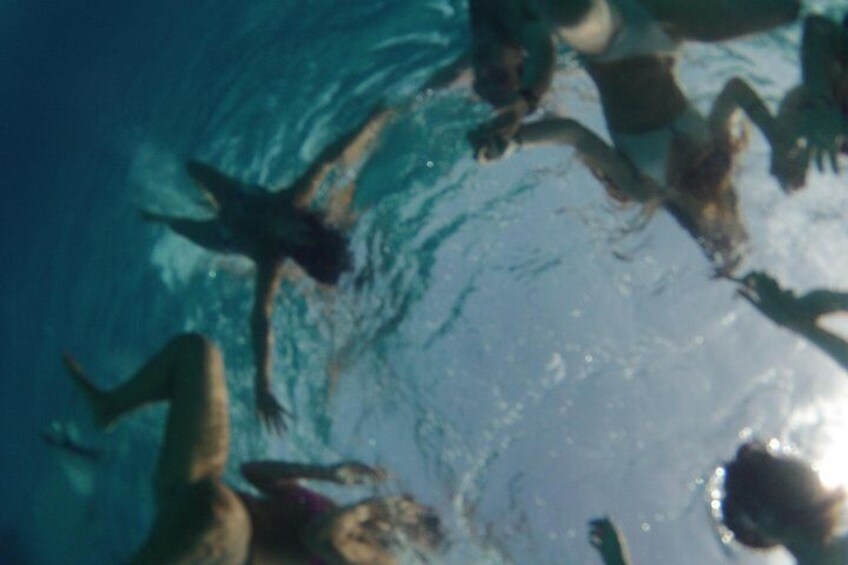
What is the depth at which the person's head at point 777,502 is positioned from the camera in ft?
19.6

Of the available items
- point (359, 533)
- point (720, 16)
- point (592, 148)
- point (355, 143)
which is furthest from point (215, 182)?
point (720, 16)

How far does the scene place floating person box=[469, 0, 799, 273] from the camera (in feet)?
19.3

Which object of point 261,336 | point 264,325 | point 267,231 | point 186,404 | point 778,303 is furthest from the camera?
point 261,336

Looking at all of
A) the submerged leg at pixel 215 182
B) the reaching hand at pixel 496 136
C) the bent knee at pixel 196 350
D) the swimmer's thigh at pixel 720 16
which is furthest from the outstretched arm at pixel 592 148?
the submerged leg at pixel 215 182

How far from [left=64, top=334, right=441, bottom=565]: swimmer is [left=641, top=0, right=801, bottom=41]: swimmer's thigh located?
4.51 metres

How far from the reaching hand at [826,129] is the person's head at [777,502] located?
8.05 ft

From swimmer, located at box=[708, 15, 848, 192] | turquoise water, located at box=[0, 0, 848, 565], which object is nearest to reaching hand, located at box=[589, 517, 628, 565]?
swimmer, located at box=[708, 15, 848, 192]

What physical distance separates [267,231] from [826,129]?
6036 mm

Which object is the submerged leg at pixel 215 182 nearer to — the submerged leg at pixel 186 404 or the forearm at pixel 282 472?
the forearm at pixel 282 472

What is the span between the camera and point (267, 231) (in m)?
9.14

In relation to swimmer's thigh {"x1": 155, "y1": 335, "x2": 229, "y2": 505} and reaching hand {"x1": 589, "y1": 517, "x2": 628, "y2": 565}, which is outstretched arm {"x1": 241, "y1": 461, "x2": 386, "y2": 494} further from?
reaching hand {"x1": 589, "y1": 517, "x2": 628, "y2": 565}

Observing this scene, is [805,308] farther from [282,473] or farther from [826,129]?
[282,473]

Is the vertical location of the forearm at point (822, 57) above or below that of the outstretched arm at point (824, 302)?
above

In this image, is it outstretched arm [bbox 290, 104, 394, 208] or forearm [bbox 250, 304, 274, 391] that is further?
outstretched arm [bbox 290, 104, 394, 208]
